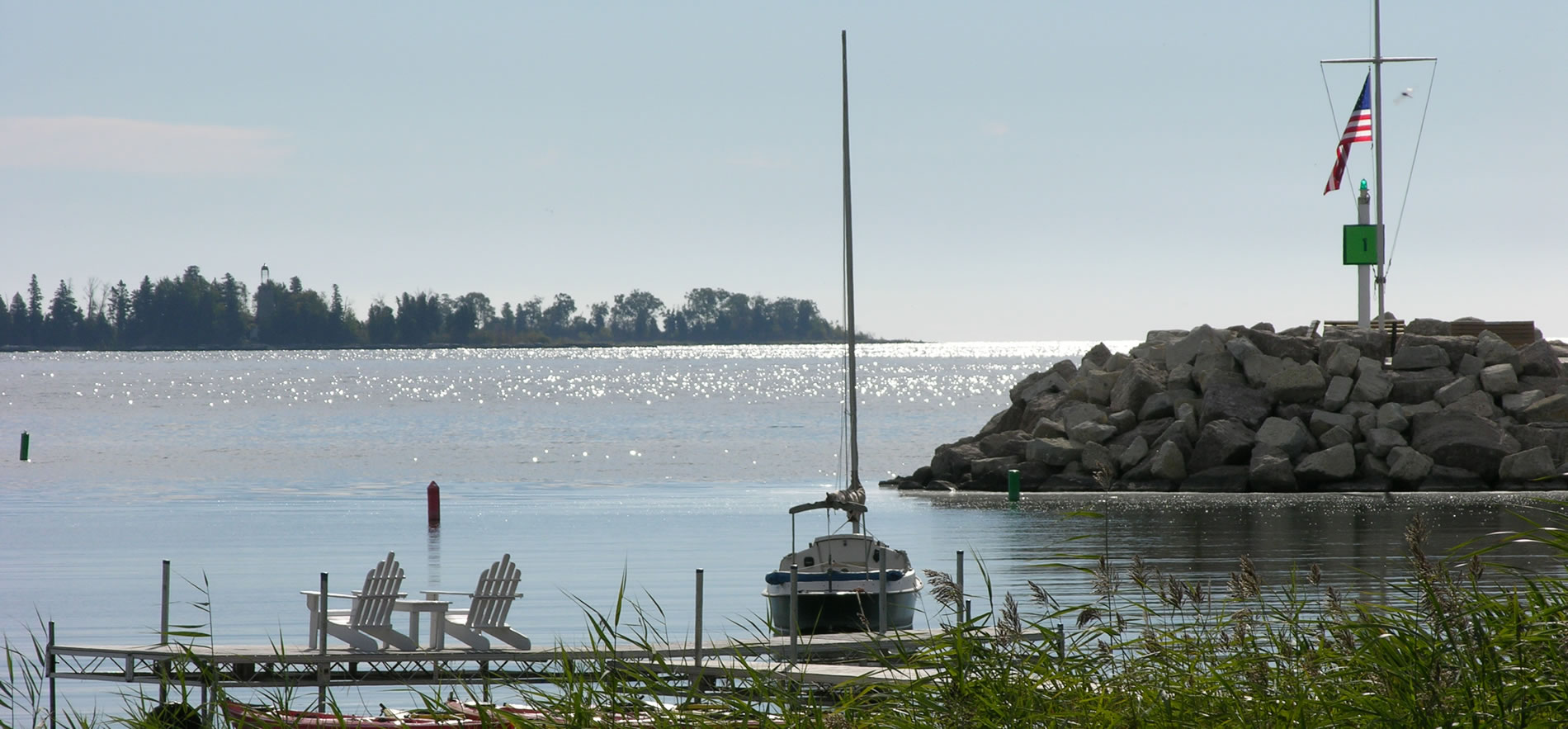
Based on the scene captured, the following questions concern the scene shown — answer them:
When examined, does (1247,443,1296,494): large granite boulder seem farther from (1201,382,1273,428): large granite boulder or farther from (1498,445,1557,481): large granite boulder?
(1498,445,1557,481): large granite boulder

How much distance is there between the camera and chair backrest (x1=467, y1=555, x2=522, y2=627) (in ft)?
44.5

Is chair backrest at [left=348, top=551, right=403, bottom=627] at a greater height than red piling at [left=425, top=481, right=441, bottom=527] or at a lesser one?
greater

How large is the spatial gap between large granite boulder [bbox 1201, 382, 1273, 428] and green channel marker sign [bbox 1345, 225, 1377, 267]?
4.30 m

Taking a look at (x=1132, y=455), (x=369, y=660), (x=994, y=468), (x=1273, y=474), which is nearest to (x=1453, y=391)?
(x=1273, y=474)

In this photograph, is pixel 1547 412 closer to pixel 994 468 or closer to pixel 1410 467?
pixel 1410 467

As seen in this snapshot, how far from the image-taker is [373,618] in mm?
13422

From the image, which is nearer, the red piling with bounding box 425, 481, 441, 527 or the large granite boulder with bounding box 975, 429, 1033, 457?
the red piling with bounding box 425, 481, 441, 527

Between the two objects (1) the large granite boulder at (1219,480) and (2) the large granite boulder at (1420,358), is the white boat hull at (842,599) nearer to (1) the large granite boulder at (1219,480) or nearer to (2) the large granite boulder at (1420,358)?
(1) the large granite boulder at (1219,480)

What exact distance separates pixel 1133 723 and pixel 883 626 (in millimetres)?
8002

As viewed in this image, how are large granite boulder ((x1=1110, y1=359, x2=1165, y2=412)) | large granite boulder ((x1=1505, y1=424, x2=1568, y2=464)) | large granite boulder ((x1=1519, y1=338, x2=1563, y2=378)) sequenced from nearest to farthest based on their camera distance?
large granite boulder ((x1=1505, y1=424, x2=1568, y2=464)), large granite boulder ((x1=1519, y1=338, x2=1563, y2=378)), large granite boulder ((x1=1110, y1=359, x2=1165, y2=412))

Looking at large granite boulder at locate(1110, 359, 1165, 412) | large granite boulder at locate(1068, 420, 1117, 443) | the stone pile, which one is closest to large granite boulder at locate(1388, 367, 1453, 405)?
the stone pile

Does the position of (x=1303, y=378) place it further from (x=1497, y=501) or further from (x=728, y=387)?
(x=728, y=387)

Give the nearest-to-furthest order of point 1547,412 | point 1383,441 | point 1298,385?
point 1383,441 < point 1547,412 < point 1298,385

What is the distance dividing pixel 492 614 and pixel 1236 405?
27087 mm
